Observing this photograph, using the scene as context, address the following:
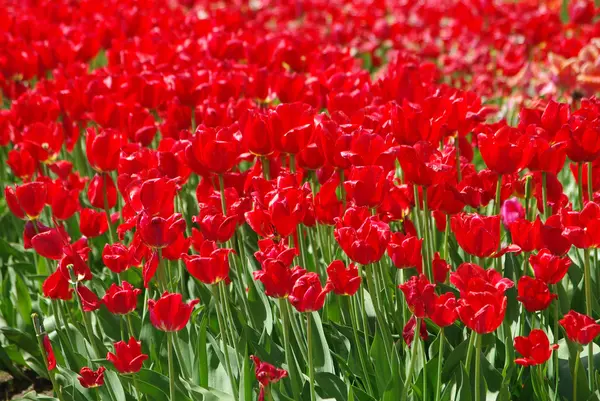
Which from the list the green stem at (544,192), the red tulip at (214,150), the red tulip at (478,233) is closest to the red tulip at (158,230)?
the red tulip at (214,150)

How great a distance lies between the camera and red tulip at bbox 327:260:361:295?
6.40 feet

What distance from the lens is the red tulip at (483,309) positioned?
68.8 inches

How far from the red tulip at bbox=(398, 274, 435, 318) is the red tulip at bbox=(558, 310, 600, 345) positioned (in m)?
0.29

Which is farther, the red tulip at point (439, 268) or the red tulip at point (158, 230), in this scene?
the red tulip at point (439, 268)

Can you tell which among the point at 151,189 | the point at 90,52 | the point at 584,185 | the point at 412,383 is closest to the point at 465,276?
the point at 412,383

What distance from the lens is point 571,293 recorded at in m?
2.56

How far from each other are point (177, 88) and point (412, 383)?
5.49 feet

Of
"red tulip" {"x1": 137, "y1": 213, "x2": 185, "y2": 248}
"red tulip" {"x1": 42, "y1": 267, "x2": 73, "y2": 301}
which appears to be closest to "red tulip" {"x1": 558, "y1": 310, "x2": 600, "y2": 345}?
"red tulip" {"x1": 137, "y1": 213, "x2": 185, "y2": 248}

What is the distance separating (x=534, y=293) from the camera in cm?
197

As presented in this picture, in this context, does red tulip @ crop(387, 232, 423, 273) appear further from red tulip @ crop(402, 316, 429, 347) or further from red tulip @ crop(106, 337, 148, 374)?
red tulip @ crop(106, 337, 148, 374)

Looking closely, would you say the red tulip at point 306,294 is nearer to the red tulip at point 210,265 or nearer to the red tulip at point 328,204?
the red tulip at point 210,265

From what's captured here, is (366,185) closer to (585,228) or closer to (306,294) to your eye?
(306,294)

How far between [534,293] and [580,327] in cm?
14

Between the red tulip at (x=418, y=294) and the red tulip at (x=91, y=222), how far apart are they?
3.55ft
